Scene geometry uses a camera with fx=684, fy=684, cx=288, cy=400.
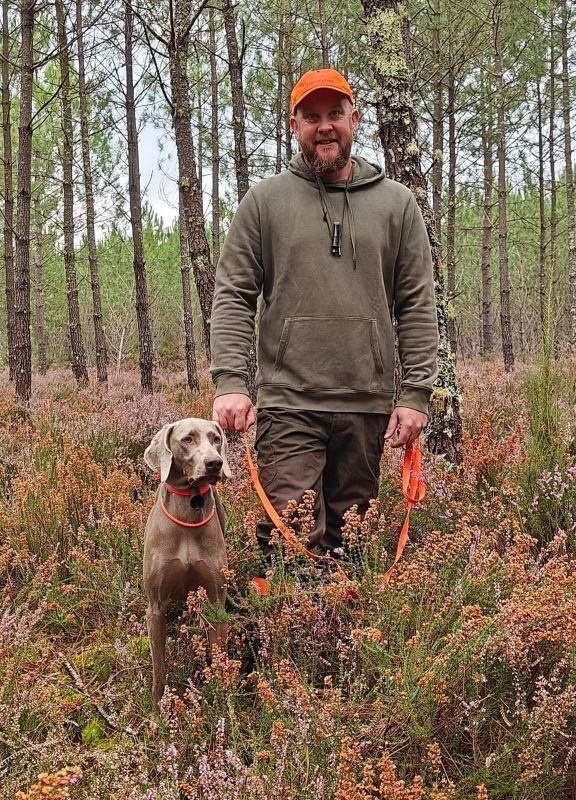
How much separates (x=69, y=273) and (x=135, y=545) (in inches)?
476

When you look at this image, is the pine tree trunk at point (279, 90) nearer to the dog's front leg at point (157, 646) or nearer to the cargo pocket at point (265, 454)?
the cargo pocket at point (265, 454)

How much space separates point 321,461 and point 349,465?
0.18 meters

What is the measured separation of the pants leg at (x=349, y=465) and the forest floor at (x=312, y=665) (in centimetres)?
39

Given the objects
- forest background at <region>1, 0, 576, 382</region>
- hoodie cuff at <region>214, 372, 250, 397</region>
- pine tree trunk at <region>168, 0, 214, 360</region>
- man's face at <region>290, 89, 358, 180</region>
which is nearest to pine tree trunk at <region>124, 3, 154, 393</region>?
forest background at <region>1, 0, 576, 382</region>

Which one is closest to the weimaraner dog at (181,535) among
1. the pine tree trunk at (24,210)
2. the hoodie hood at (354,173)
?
the hoodie hood at (354,173)

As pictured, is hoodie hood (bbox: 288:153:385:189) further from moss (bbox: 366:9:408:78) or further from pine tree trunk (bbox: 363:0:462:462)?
moss (bbox: 366:9:408:78)

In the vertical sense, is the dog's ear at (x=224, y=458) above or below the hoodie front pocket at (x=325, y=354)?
below

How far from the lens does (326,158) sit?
11.2ft

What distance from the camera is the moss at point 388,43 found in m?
5.00

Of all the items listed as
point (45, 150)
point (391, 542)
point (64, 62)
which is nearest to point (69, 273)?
point (64, 62)

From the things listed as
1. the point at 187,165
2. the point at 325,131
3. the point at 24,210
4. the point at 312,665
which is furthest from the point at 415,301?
the point at 24,210

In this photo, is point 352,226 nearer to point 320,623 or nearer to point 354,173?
point 354,173

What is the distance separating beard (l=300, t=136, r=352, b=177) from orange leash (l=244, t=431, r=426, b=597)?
1.39 metres

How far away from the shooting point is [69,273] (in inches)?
583
